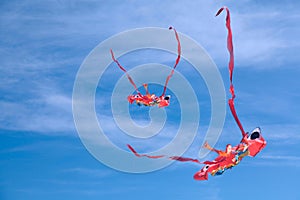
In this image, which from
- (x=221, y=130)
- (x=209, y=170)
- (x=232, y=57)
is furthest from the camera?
(x=221, y=130)

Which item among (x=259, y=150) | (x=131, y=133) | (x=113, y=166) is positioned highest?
(x=131, y=133)

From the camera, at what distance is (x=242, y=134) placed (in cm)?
1155

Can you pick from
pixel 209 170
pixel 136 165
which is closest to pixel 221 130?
pixel 209 170

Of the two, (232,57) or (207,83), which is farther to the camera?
(207,83)

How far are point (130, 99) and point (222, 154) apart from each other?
6.62 m

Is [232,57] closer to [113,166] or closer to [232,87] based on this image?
[232,87]

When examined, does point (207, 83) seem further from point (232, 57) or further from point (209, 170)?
point (232, 57)

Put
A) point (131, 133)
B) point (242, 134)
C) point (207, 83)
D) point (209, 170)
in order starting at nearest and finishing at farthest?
point (242, 134) < point (209, 170) < point (207, 83) < point (131, 133)

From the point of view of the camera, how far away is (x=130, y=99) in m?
17.9

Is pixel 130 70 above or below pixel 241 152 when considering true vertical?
above

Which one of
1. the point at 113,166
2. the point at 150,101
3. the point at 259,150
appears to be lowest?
the point at 259,150

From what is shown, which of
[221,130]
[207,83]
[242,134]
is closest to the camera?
[242,134]

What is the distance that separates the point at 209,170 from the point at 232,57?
3964 millimetres

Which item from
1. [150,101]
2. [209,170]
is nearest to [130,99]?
[150,101]
